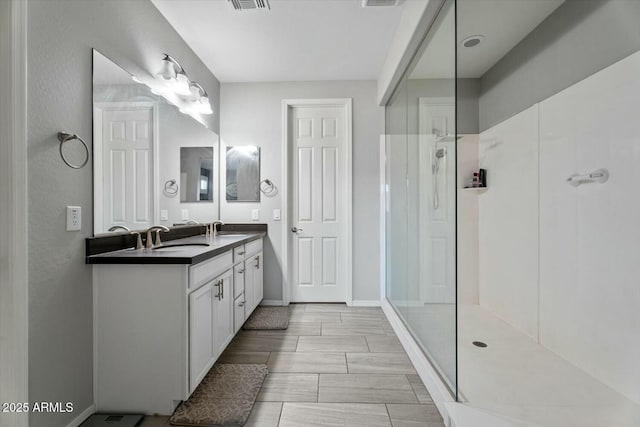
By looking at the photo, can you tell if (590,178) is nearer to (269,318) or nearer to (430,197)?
(430,197)

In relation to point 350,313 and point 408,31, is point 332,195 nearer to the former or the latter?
point 350,313

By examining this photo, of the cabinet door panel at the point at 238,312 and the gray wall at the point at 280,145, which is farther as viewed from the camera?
the gray wall at the point at 280,145

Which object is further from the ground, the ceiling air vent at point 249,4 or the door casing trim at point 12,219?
the ceiling air vent at point 249,4

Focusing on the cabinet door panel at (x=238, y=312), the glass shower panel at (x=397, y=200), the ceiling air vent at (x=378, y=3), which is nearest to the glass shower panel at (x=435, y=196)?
the glass shower panel at (x=397, y=200)

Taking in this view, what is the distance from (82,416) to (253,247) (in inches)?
69.8

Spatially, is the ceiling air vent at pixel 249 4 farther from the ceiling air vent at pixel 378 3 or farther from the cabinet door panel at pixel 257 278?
the cabinet door panel at pixel 257 278

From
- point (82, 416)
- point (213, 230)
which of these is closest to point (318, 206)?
point (213, 230)

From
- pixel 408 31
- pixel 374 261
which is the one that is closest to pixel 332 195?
pixel 374 261

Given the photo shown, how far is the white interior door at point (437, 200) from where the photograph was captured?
175 cm

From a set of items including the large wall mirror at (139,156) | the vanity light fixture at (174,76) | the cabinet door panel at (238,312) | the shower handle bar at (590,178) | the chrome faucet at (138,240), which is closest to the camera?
the large wall mirror at (139,156)

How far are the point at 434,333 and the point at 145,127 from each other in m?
2.34

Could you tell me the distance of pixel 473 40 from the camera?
8.56ft

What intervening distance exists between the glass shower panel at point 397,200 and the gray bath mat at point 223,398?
1389mm

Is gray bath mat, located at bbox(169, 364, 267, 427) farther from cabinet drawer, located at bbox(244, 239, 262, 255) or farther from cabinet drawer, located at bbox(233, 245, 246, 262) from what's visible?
cabinet drawer, located at bbox(244, 239, 262, 255)
